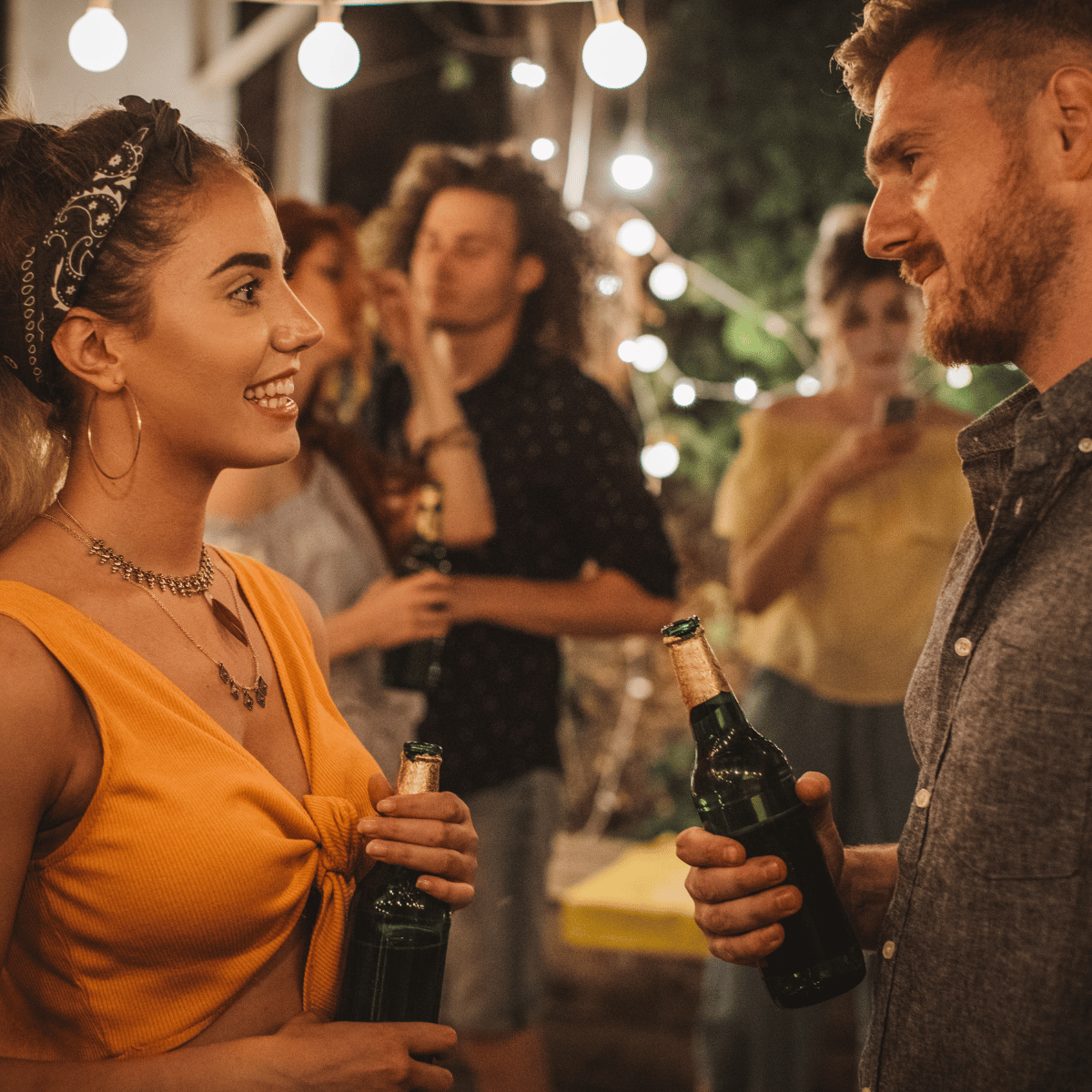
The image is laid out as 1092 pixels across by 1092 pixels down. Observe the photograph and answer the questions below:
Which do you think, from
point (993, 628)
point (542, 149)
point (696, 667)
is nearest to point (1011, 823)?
point (993, 628)

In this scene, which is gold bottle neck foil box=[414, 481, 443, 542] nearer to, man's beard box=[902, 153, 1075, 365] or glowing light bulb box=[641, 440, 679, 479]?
man's beard box=[902, 153, 1075, 365]

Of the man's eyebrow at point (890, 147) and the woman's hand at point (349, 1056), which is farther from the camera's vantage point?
the man's eyebrow at point (890, 147)

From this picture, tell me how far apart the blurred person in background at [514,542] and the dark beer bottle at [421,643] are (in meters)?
0.12

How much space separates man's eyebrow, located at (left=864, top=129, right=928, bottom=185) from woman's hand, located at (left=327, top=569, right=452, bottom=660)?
3.74ft

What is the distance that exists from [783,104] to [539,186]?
1767mm

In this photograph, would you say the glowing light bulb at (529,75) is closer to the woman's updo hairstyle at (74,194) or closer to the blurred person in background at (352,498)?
the blurred person in background at (352,498)

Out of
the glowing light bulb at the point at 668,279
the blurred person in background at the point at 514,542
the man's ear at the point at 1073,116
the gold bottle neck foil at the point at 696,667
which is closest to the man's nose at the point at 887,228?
the man's ear at the point at 1073,116

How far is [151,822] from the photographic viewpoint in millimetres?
965

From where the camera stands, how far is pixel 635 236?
3.39 meters

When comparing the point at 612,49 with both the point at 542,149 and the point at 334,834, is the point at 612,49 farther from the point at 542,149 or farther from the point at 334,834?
the point at 542,149

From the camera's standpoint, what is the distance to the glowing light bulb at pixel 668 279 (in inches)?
143

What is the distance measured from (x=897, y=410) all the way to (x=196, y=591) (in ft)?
5.33

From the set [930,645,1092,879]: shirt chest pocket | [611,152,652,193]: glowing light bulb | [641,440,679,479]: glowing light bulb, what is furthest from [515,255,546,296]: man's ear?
[930,645,1092,879]: shirt chest pocket

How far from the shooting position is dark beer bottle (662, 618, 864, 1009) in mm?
1042
